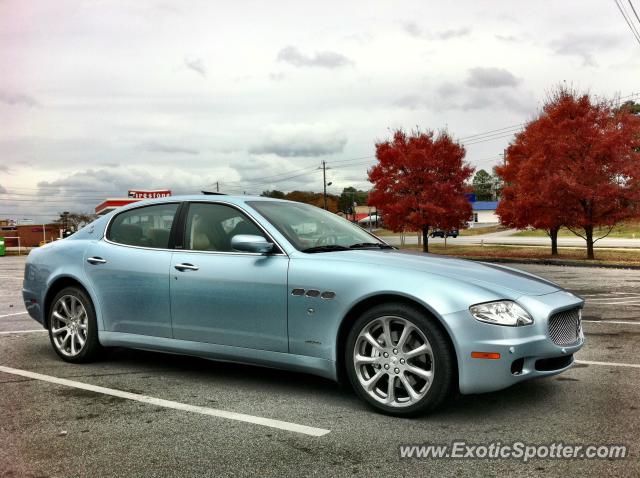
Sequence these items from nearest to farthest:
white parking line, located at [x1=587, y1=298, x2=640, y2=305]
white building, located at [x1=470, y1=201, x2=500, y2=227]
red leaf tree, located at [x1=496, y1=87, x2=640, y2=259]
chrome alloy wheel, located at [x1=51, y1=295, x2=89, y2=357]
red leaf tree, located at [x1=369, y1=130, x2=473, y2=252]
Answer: chrome alloy wheel, located at [x1=51, y1=295, x2=89, y2=357]
white parking line, located at [x1=587, y1=298, x2=640, y2=305]
red leaf tree, located at [x1=496, y1=87, x2=640, y2=259]
red leaf tree, located at [x1=369, y1=130, x2=473, y2=252]
white building, located at [x1=470, y1=201, x2=500, y2=227]

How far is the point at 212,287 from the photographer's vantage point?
16.2 ft

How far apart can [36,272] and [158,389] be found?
2221 mm

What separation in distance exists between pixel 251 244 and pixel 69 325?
248 cm

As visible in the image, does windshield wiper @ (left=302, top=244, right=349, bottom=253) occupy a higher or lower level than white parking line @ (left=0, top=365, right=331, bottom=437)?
higher

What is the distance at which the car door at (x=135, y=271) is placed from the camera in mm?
5281

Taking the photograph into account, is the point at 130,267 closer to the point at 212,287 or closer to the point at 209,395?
the point at 212,287

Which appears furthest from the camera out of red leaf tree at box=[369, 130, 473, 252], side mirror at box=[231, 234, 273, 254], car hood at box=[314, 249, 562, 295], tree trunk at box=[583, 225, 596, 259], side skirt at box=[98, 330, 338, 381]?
red leaf tree at box=[369, 130, 473, 252]

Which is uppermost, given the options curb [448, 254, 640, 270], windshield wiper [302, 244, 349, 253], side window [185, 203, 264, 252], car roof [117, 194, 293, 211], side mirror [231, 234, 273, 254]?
car roof [117, 194, 293, 211]

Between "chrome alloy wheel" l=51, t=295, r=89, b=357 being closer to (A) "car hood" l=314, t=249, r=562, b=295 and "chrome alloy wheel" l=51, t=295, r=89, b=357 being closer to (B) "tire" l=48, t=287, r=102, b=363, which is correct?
(B) "tire" l=48, t=287, r=102, b=363

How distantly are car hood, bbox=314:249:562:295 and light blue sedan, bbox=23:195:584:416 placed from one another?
2cm

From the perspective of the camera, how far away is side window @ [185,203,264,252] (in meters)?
5.11

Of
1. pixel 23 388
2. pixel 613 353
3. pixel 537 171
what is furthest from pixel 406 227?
pixel 23 388

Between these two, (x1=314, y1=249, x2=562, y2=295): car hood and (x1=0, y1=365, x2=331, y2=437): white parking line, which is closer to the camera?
(x1=0, y1=365, x2=331, y2=437): white parking line

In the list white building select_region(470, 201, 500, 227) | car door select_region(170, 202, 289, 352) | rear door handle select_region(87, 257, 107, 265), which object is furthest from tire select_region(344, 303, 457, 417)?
white building select_region(470, 201, 500, 227)
